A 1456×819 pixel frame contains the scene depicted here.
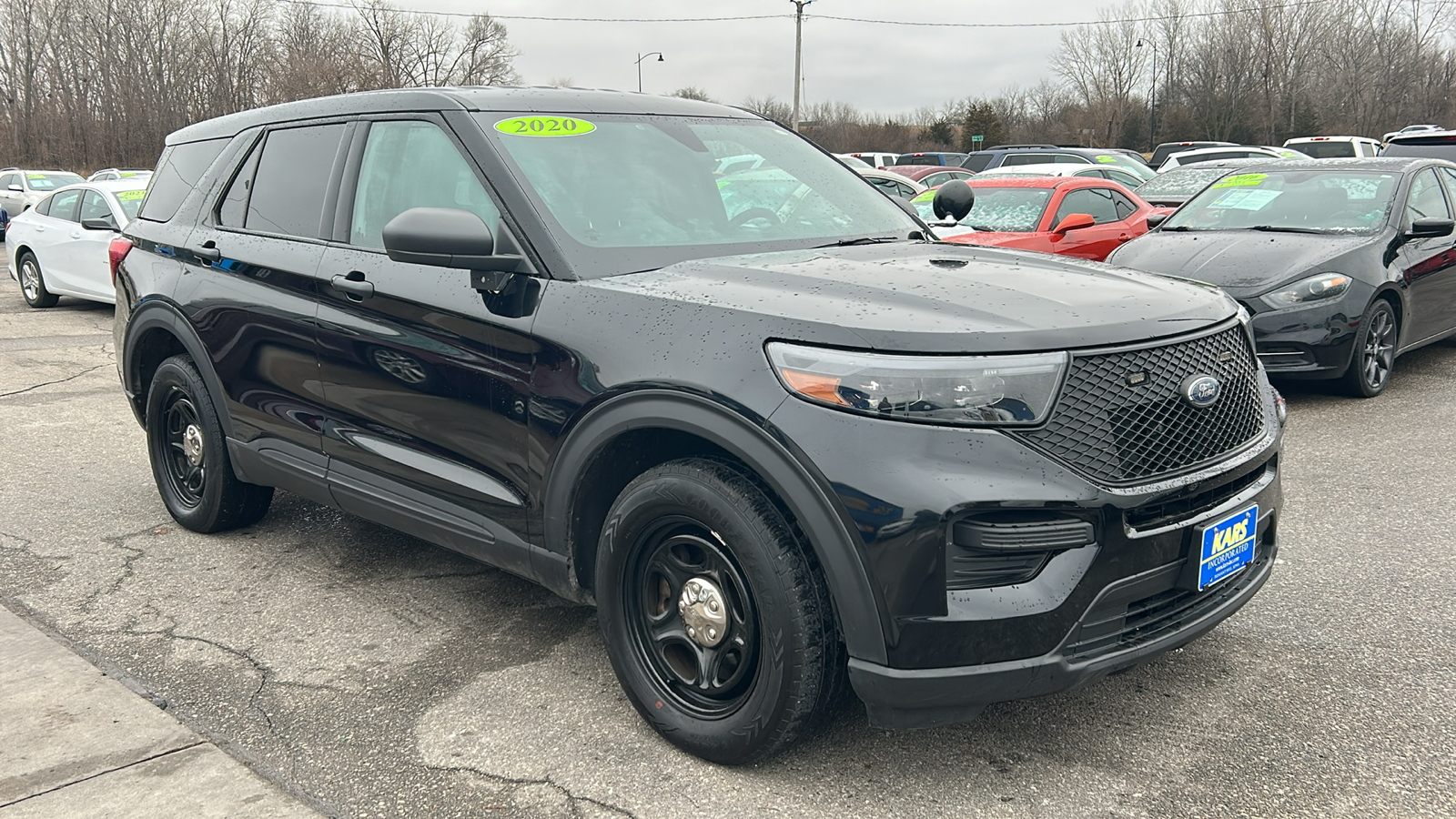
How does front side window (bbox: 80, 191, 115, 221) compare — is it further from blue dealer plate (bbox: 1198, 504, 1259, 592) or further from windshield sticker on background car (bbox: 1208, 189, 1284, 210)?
blue dealer plate (bbox: 1198, 504, 1259, 592)

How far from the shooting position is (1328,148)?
2528cm

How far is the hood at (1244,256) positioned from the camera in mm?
6840

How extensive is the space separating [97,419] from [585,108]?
5035 millimetres

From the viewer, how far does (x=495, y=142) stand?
339 cm

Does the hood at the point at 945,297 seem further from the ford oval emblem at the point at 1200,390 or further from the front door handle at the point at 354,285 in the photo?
the front door handle at the point at 354,285

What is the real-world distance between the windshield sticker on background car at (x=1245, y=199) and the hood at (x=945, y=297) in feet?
17.8

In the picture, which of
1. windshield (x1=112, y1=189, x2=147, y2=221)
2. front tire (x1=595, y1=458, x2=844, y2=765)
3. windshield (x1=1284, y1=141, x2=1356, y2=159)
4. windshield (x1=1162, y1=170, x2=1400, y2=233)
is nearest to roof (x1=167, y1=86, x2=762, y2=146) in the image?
front tire (x1=595, y1=458, x2=844, y2=765)

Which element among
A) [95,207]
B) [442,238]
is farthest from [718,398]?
[95,207]

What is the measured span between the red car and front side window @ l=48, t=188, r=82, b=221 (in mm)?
9391

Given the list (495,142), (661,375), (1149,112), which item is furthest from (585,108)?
(1149,112)

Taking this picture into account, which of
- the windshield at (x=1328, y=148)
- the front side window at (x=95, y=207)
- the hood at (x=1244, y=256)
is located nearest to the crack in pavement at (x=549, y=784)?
the hood at (x=1244, y=256)

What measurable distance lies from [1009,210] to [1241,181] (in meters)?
2.54

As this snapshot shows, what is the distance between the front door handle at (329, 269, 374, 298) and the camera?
3600mm

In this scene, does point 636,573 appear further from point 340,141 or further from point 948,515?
point 340,141
